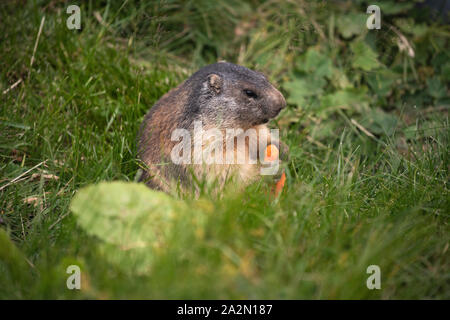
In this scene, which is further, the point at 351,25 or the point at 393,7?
the point at 351,25

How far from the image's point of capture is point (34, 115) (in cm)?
444

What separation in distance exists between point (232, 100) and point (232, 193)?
1092 millimetres

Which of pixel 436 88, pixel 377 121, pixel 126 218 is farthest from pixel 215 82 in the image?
pixel 436 88

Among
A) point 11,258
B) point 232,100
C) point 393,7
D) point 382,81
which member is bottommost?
point 11,258

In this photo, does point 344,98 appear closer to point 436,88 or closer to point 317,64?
point 317,64

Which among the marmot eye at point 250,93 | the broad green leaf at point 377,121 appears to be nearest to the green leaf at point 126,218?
the marmot eye at point 250,93

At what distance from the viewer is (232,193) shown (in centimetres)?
302

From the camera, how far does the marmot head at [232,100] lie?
384cm

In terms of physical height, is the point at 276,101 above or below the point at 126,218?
above

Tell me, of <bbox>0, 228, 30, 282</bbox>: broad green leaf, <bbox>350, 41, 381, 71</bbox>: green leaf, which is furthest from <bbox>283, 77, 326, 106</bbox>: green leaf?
<bbox>0, 228, 30, 282</bbox>: broad green leaf

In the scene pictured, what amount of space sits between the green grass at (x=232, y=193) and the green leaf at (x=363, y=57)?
0.55 ft

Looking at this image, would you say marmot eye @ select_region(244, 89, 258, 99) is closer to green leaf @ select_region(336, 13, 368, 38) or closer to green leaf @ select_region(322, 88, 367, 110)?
green leaf @ select_region(322, 88, 367, 110)

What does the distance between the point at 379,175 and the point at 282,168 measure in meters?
0.74

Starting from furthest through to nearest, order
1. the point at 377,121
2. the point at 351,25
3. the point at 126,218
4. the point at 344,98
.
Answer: the point at 351,25 < the point at 344,98 < the point at 377,121 < the point at 126,218
